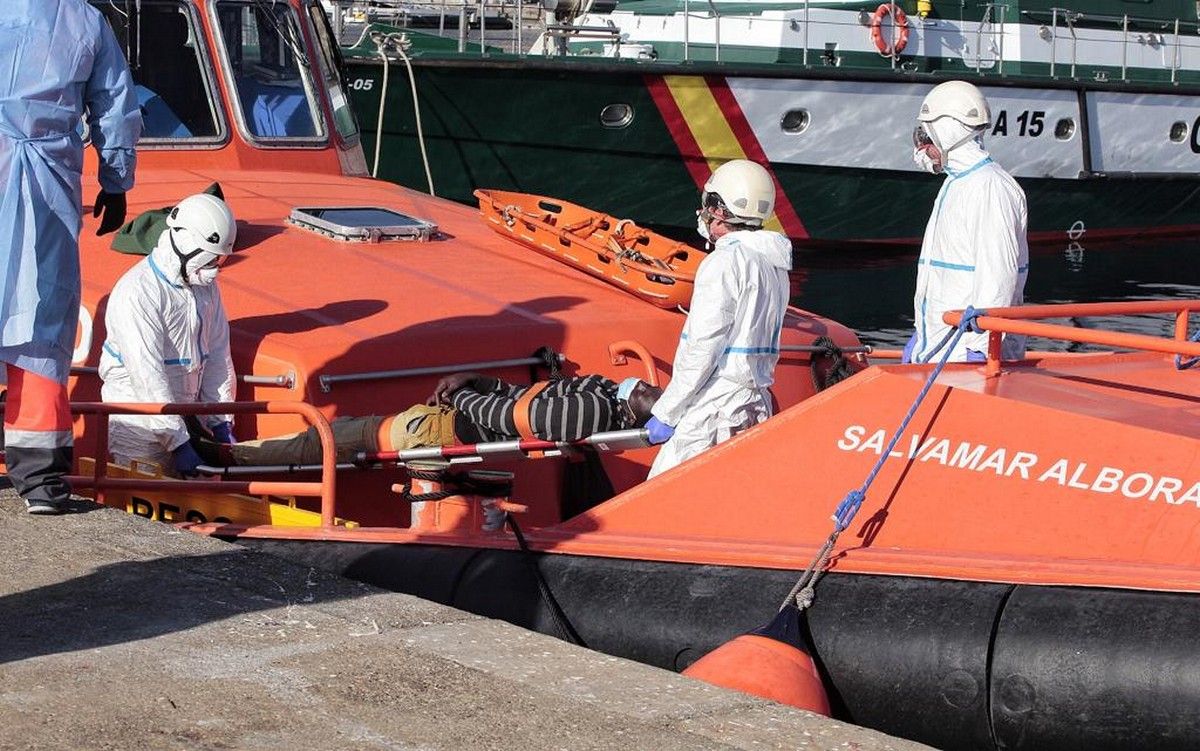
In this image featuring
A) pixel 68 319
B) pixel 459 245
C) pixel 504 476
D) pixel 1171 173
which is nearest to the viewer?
pixel 68 319

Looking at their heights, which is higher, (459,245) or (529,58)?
(529,58)

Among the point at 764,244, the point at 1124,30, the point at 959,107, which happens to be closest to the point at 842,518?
the point at 764,244

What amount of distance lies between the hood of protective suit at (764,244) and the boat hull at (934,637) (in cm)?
86

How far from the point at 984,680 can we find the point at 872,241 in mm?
13449

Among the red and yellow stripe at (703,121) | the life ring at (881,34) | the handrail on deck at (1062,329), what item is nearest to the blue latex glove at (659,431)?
the handrail on deck at (1062,329)

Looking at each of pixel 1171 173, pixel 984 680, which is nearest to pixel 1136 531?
pixel 984 680

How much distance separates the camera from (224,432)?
533 centimetres

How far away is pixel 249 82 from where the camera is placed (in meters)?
7.01

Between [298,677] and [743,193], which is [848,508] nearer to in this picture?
[743,193]

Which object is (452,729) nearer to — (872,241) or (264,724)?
(264,724)

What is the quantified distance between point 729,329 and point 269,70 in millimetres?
3354

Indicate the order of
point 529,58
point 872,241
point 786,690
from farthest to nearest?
point 872,241 < point 529,58 < point 786,690

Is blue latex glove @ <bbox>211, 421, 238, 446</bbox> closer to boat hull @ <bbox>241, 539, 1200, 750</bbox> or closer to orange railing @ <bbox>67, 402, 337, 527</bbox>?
orange railing @ <bbox>67, 402, 337, 527</bbox>

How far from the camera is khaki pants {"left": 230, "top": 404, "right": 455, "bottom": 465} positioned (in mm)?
4852
